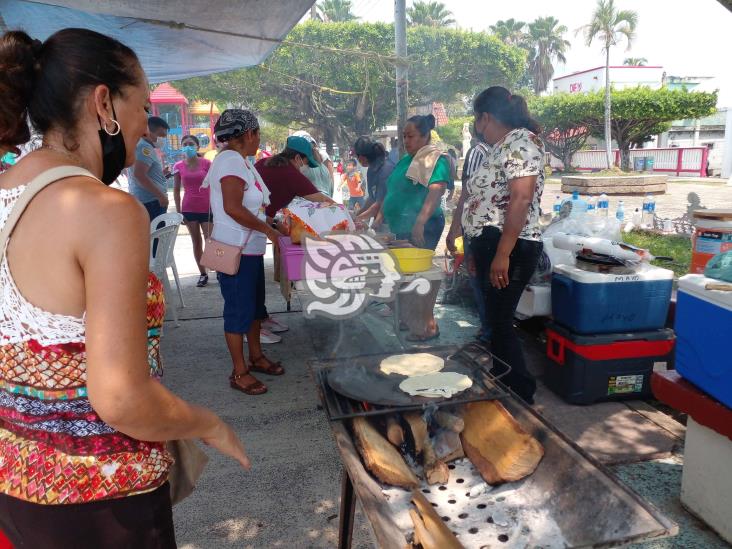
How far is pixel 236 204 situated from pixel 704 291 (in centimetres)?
259

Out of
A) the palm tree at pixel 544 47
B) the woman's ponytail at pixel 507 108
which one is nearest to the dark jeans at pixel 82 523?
the woman's ponytail at pixel 507 108

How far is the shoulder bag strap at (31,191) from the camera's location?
3.25 feet

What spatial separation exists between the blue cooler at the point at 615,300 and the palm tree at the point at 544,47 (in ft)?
218

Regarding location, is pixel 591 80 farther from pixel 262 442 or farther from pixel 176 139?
pixel 262 442

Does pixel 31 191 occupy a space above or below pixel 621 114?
below

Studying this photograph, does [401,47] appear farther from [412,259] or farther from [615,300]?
[615,300]

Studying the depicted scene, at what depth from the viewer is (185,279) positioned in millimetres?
7262

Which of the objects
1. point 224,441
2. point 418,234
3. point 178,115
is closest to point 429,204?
point 418,234

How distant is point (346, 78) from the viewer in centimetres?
2923

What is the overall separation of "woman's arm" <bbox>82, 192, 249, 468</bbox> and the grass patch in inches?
263

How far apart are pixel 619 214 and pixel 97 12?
699 cm

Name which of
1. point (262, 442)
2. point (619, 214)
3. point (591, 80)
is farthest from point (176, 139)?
point (262, 442)

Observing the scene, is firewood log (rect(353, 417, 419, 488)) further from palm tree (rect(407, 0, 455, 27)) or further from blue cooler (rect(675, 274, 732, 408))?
palm tree (rect(407, 0, 455, 27))

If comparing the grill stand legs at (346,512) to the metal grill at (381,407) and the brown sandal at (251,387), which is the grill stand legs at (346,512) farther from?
the brown sandal at (251,387)
